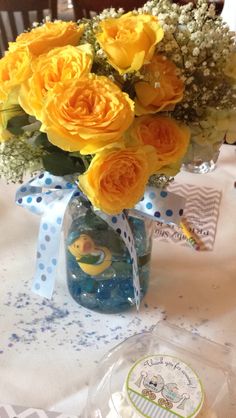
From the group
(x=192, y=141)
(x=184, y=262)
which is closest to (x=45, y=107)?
(x=192, y=141)

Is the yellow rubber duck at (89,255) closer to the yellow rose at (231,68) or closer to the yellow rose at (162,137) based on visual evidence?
the yellow rose at (162,137)

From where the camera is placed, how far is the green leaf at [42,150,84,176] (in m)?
0.69

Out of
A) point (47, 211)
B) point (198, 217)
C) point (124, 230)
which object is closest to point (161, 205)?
point (124, 230)

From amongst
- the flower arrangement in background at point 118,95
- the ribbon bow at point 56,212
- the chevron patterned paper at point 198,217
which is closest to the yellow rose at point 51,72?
the flower arrangement in background at point 118,95

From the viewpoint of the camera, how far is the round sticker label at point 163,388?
62cm

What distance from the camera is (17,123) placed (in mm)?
683

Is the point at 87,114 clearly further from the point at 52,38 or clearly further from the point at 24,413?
the point at 24,413

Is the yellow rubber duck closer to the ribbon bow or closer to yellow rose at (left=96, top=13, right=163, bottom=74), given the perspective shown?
the ribbon bow

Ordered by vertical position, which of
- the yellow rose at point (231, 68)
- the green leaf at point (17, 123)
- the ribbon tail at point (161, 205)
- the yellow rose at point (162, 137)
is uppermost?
the yellow rose at point (231, 68)

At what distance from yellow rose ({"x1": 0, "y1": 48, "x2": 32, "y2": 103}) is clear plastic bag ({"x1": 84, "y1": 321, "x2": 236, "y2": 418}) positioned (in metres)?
0.36

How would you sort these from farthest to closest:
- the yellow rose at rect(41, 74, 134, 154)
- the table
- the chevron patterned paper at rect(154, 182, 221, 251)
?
1. the chevron patterned paper at rect(154, 182, 221, 251)
2. the table
3. the yellow rose at rect(41, 74, 134, 154)

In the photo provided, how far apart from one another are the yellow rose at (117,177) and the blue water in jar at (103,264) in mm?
139

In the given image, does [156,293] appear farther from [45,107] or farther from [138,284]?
[45,107]

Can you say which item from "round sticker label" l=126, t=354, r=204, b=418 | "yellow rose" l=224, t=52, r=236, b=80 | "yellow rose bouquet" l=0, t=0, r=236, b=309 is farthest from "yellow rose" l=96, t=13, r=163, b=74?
"round sticker label" l=126, t=354, r=204, b=418
